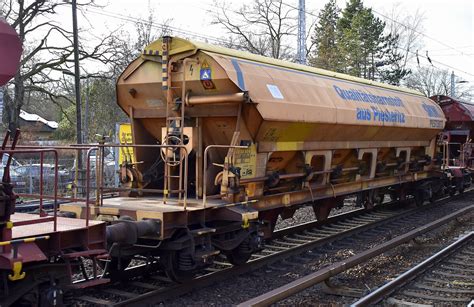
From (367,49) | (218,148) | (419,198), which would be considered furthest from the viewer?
(367,49)

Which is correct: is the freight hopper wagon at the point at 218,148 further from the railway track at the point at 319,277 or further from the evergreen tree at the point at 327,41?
the evergreen tree at the point at 327,41

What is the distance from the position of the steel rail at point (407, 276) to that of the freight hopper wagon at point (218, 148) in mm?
2252

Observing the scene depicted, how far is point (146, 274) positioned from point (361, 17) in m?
47.8

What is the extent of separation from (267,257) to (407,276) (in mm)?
2477

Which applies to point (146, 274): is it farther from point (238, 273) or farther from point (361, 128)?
point (361, 128)

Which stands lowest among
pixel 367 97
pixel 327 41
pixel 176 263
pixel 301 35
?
pixel 176 263

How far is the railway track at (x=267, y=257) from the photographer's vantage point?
23.2ft

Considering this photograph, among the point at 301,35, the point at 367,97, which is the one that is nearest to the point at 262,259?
the point at 367,97

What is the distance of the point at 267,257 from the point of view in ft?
30.4

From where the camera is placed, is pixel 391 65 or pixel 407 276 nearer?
pixel 407 276

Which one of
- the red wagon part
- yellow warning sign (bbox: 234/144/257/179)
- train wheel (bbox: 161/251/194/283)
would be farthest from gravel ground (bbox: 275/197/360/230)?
the red wagon part

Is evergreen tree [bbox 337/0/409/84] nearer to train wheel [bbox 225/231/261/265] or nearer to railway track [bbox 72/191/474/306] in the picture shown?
railway track [bbox 72/191/474/306]

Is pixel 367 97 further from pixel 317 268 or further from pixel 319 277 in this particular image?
pixel 319 277

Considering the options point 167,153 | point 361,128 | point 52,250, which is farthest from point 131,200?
point 361,128
